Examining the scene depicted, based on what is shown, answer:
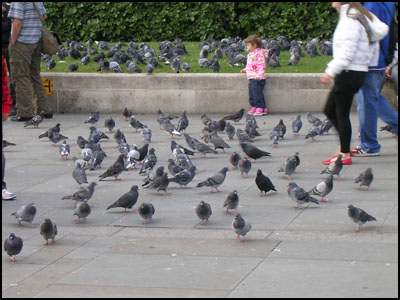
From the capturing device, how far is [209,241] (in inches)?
310

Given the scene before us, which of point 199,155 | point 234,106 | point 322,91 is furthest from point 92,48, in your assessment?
point 199,155

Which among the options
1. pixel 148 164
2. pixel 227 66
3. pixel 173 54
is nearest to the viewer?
pixel 148 164

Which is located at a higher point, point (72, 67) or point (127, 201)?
point (127, 201)

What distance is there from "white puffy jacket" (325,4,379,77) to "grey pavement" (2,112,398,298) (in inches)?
50.5

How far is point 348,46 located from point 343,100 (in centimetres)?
69

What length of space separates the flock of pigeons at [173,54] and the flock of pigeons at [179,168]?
2187mm

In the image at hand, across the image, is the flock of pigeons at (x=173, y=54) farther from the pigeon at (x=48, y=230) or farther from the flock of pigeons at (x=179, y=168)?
the pigeon at (x=48, y=230)

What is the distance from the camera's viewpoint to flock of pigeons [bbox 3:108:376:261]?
841 cm

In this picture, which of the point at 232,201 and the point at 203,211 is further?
the point at 232,201

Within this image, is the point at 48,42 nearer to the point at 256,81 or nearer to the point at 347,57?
the point at 256,81

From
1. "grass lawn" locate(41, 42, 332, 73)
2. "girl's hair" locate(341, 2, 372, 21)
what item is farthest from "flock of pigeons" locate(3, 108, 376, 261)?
"grass lawn" locate(41, 42, 332, 73)

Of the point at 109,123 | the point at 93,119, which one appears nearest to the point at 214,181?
the point at 109,123

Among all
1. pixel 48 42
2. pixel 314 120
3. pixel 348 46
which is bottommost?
pixel 314 120

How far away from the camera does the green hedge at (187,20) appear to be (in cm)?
2083
